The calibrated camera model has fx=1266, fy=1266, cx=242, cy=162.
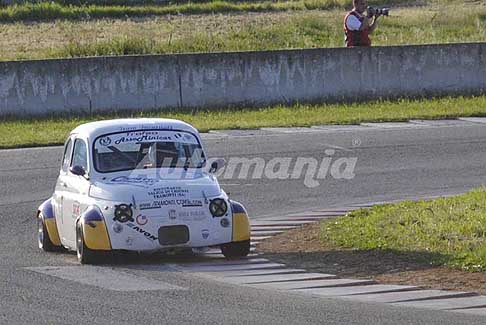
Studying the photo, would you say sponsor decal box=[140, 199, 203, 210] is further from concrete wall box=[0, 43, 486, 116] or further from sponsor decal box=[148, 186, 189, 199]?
concrete wall box=[0, 43, 486, 116]

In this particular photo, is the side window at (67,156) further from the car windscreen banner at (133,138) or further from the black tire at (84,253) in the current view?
the black tire at (84,253)

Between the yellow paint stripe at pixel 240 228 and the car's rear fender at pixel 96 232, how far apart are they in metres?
1.18

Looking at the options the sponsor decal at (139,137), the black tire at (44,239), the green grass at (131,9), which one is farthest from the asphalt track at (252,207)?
the green grass at (131,9)

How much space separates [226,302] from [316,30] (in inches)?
1068

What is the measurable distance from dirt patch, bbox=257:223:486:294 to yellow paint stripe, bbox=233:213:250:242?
1.09 ft

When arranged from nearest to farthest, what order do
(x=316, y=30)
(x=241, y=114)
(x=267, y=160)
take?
(x=267, y=160) < (x=241, y=114) < (x=316, y=30)

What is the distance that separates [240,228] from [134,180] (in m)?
→ 1.13

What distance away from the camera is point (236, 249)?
11.8 meters

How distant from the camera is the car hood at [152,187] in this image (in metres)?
11.6

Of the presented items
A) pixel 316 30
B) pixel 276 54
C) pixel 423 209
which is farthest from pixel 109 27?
pixel 423 209

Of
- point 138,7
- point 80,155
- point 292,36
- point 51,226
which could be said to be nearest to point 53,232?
point 51,226

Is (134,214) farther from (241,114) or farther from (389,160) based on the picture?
(241,114)

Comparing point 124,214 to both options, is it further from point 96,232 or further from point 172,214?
point 172,214

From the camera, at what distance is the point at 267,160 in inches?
744
